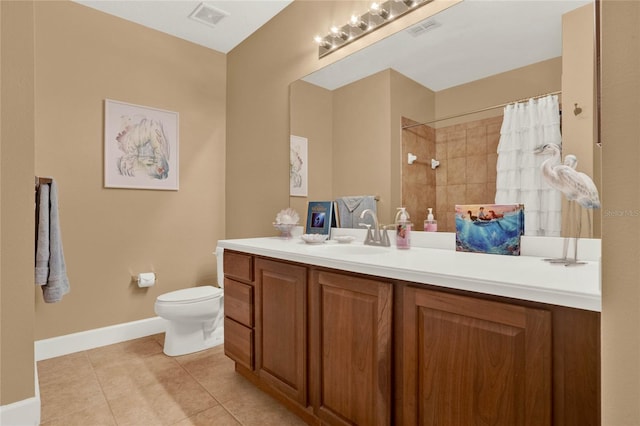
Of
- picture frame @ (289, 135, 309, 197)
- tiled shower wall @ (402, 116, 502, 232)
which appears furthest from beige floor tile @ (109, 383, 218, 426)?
tiled shower wall @ (402, 116, 502, 232)

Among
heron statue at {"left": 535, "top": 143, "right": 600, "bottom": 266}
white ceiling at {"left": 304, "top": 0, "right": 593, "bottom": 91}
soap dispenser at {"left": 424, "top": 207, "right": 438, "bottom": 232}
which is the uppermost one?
white ceiling at {"left": 304, "top": 0, "right": 593, "bottom": 91}

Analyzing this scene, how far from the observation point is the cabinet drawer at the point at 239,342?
182 cm

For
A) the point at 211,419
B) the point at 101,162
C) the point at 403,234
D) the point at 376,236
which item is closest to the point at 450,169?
the point at 403,234

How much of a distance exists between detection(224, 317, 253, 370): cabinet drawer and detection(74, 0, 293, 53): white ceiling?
2.35 m

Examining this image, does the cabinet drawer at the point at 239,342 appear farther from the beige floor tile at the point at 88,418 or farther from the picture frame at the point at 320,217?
the picture frame at the point at 320,217

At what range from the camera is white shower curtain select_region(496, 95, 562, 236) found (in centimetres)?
128

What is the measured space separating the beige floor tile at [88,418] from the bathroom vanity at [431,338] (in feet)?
2.77

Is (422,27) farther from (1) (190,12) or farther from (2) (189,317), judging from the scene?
(2) (189,317)

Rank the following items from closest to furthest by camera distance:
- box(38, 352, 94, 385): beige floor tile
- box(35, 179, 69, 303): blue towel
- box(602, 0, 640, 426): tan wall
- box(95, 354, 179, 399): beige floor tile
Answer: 1. box(602, 0, 640, 426): tan wall
2. box(35, 179, 69, 303): blue towel
3. box(95, 354, 179, 399): beige floor tile
4. box(38, 352, 94, 385): beige floor tile

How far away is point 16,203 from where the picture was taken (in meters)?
1.56

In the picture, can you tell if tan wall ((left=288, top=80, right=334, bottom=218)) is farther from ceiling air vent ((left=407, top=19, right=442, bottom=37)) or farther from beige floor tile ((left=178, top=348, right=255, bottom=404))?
beige floor tile ((left=178, top=348, right=255, bottom=404))

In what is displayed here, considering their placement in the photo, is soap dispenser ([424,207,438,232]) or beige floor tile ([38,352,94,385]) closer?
soap dispenser ([424,207,438,232])

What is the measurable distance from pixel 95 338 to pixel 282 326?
190 cm

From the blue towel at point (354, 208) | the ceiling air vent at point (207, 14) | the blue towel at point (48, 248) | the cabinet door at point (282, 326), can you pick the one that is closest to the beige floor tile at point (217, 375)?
the cabinet door at point (282, 326)
